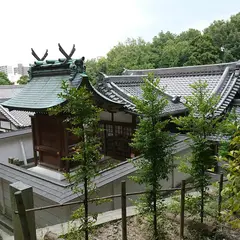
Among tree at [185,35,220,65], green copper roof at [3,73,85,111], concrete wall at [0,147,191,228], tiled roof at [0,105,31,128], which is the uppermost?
tree at [185,35,220,65]

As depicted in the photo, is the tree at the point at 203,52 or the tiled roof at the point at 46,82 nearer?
A: the tiled roof at the point at 46,82

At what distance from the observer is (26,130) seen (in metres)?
12.0

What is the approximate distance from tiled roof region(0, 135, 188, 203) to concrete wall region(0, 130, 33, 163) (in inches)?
154

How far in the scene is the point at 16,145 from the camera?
11422mm

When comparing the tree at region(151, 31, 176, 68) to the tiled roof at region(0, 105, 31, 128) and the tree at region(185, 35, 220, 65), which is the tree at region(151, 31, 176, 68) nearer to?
the tree at region(185, 35, 220, 65)

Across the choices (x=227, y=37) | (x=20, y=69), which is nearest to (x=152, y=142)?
(x=227, y=37)

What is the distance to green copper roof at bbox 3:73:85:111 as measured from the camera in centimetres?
755

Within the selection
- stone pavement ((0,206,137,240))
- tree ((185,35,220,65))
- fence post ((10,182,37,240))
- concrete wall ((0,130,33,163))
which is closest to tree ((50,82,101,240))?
fence post ((10,182,37,240))

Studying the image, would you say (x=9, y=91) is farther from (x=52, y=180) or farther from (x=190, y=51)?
(x=190, y=51)

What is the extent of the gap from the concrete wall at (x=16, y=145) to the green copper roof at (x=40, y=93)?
291cm

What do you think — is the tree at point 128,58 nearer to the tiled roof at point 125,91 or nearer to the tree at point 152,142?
the tiled roof at point 125,91

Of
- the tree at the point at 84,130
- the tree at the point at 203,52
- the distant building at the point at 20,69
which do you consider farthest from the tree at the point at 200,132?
the distant building at the point at 20,69

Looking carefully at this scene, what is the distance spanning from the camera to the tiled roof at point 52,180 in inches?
210

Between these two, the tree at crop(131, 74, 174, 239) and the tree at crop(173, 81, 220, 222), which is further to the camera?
the tree at crop(173, 81, 220, 222)
